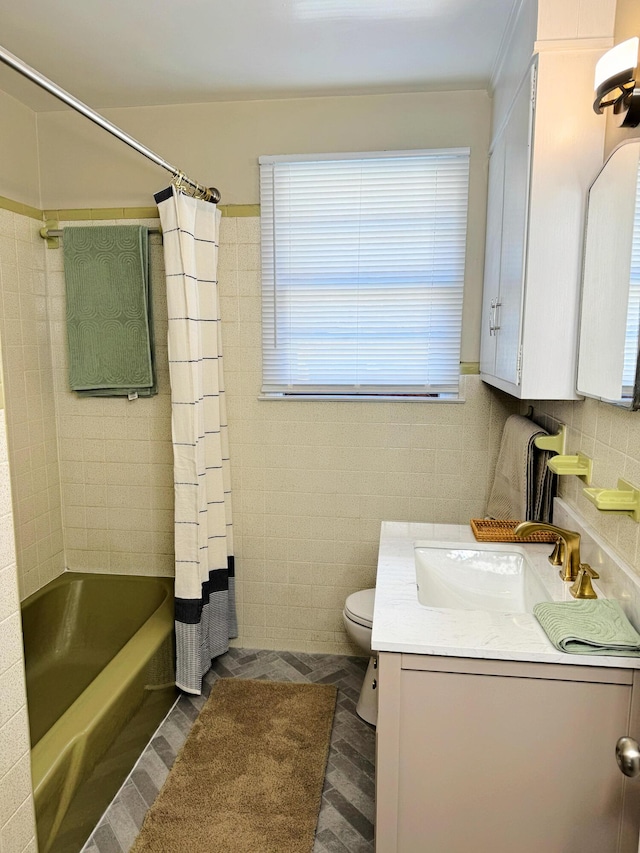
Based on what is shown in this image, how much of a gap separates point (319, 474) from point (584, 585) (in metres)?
1.40

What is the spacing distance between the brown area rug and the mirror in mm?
1612

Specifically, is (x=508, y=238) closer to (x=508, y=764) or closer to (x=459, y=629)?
(x=459, y=629)

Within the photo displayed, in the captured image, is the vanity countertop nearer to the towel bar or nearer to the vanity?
the vanity

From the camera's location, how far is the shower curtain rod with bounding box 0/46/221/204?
1444mm

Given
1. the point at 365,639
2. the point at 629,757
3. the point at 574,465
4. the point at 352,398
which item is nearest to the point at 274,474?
the point at 352,398

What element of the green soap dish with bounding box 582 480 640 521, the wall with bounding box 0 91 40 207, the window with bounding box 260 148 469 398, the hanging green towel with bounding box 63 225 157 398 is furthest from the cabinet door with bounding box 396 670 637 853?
the wall with bounding box 0 91 40 207

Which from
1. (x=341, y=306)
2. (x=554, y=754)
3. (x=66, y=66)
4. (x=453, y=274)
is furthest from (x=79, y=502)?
(x=554, y=754)

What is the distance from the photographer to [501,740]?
1325 mm

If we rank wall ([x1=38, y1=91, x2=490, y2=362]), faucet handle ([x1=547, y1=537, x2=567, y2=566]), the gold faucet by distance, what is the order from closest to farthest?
the gold faucet, faucet handle ([x1=547, y1=537, x2=567, y2=566]), wall ([x1=38, y1=91, x2=490, y2=362])

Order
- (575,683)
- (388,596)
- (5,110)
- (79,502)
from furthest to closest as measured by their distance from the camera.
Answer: (79,502) < (5,110) < (388,596) < (575,683)

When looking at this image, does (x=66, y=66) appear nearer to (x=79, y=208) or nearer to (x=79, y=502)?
(x=79, y=208)

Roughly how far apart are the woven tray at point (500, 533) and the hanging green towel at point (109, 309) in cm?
160

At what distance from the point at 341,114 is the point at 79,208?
4.19 feet

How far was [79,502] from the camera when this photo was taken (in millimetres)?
2906
